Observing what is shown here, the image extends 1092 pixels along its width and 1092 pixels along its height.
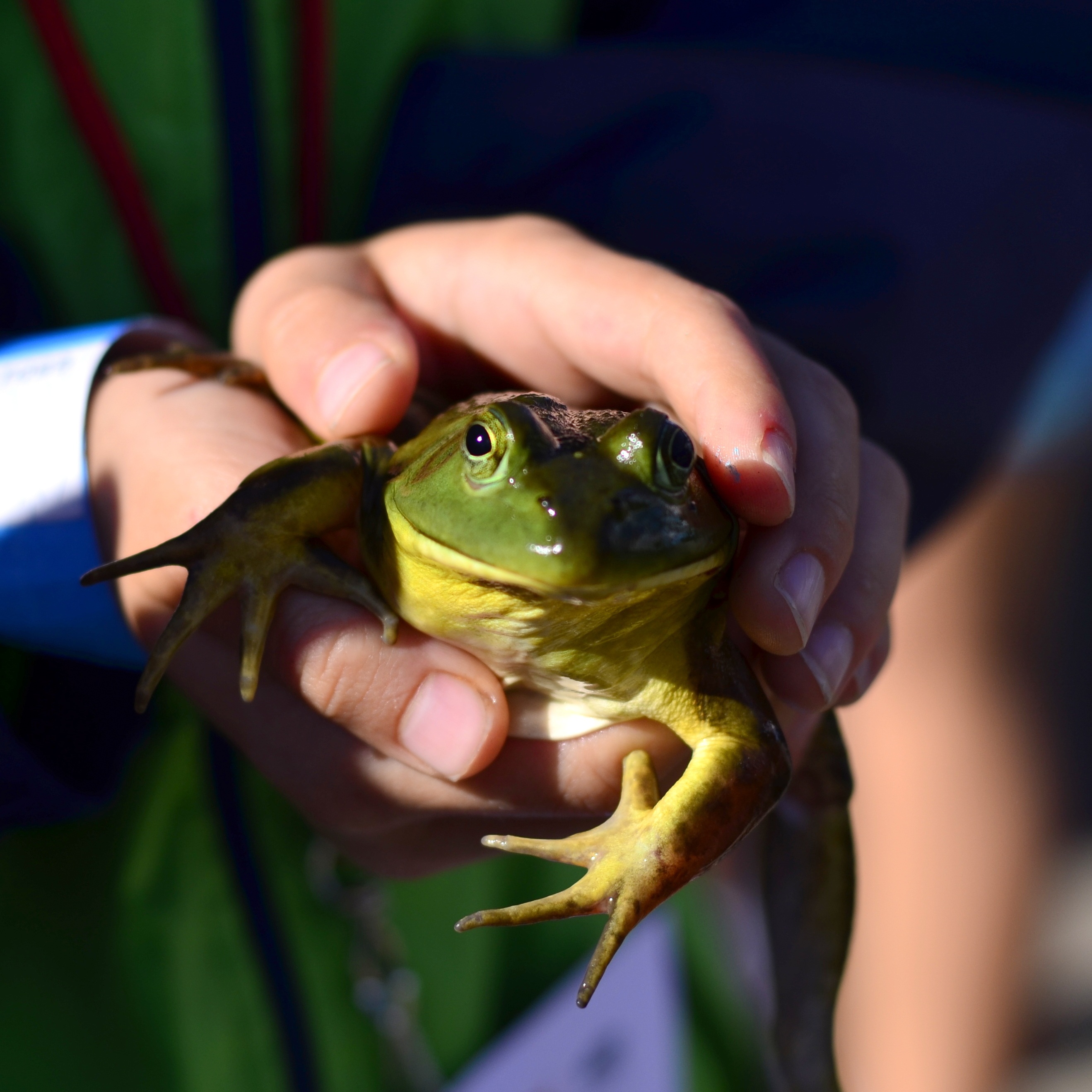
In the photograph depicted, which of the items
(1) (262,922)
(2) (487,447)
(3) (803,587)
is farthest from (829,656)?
(1) (262,922)

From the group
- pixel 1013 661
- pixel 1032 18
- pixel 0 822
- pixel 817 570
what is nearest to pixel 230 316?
pixel 0 822

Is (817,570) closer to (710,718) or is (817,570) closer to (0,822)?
(710,718)

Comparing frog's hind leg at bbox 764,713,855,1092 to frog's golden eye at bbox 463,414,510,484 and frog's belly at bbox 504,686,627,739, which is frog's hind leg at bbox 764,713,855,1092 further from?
frog's golden eye at bbox 463,414,510,484

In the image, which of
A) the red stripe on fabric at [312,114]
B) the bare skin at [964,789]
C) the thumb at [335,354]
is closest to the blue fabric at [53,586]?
the thumb at [335,354]

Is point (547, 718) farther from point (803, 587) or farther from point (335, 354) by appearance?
point (335, 354)

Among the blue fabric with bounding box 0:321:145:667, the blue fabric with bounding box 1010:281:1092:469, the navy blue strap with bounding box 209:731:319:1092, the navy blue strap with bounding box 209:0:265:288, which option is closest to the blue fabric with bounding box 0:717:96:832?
the blue fabric with bounding box 0:321:145:667

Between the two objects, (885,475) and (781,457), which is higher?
(781,457)
